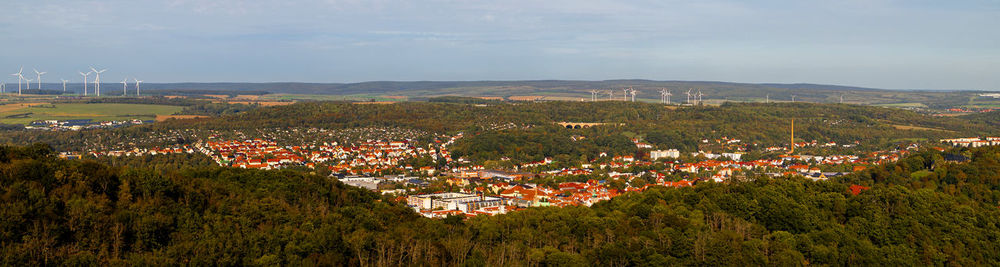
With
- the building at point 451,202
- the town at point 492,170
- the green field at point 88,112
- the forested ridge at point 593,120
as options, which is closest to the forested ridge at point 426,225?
the building at point 451,202

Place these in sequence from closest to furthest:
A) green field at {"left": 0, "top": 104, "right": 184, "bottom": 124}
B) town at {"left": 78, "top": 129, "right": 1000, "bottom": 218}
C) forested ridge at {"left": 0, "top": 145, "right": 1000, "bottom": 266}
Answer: forested ridge at {"left": 0, "top": 145, "right": 1000, "bottom": 266}
town at {"left": 78, "top": 129, "right": 1000, "bottom": 218}
green field at {"left": 0, "top": 104, "right": 184, "bottom": 124}

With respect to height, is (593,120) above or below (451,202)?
above

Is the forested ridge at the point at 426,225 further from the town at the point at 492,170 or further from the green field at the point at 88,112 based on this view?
the green field at the point at 88,112

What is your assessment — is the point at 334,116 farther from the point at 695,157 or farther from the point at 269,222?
the point at 269,222

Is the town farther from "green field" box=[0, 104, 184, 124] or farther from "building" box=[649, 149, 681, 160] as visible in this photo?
"green field" box=[0, 104, 184, 124]

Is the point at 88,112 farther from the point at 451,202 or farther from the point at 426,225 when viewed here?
the point at 426,225

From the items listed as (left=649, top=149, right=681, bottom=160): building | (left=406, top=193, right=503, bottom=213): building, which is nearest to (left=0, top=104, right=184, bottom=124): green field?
(left=649, top=149, right=681, bottom=160): building

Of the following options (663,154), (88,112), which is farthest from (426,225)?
(88,112)
